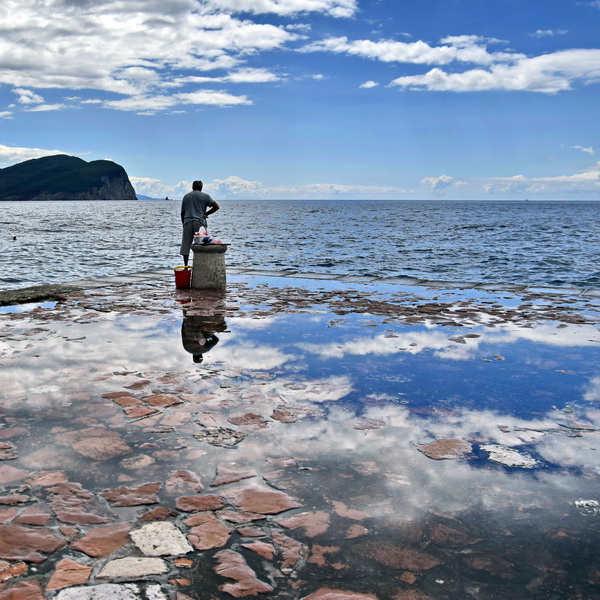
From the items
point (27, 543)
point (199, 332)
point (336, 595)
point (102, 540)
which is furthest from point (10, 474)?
point (199, 332)

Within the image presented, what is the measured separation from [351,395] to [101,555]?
2494 millimetres

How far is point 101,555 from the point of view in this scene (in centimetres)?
252

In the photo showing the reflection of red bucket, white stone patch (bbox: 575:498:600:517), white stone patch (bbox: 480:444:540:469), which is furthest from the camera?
the reflection of red bucket

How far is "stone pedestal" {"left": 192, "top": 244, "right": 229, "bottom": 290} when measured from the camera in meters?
10.4

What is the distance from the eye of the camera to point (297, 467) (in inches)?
133

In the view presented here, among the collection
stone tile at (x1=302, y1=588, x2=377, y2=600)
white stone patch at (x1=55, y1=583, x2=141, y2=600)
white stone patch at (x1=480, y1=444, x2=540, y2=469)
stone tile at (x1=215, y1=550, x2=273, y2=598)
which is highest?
white stone patch at (x1=480, y1=444, x2=540, y2=469)

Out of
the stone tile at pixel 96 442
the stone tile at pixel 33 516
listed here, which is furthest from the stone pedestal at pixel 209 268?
the stone tile at pixel 33 516

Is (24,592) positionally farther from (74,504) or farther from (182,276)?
(182,276)

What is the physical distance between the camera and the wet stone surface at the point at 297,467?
2.43 m

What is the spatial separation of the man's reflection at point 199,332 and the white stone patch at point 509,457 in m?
2.99

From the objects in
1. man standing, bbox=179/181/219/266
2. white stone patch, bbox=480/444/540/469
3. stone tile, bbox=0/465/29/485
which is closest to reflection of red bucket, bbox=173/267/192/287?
man standing, bbox=179/181/219/266

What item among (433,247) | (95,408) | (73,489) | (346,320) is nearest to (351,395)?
(95,408)

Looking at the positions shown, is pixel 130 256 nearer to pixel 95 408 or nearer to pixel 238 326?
pixel 238 326

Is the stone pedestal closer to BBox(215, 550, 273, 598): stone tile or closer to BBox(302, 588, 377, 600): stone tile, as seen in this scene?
BBox(215, 550, 273, 598): stone tile
